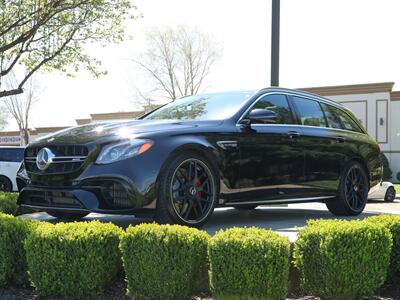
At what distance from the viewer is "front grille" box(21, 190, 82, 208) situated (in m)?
4.91

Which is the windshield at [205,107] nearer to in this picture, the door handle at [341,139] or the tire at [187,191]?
the tire at [187,191]

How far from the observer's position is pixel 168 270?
3.76m

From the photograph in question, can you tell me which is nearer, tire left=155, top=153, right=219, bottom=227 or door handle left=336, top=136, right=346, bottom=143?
tire left=155, top=153, right=219, bottom=227

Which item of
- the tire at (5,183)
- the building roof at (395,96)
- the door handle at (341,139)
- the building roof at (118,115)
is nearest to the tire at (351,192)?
the door handle at (341,139)

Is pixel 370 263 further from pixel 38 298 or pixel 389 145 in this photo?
pixel 389 145

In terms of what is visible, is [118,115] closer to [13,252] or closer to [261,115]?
[261,115]

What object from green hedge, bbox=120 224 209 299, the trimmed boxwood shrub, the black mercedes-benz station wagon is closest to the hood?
the black mercedes-benz station wagon

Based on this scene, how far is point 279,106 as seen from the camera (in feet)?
21.1

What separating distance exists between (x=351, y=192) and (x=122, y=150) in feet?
11.9

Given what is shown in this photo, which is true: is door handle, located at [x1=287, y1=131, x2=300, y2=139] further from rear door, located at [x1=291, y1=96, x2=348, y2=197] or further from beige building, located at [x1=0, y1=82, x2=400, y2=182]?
beige building, located at [x1=0, y1=82, x2=400, y2=182]

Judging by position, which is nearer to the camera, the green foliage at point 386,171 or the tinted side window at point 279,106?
the tinted side window at point 279,106

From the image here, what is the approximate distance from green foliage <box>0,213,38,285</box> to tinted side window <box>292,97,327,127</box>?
3.61 meters

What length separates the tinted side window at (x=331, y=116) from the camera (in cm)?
725

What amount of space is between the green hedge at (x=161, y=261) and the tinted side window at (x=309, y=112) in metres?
3.24
